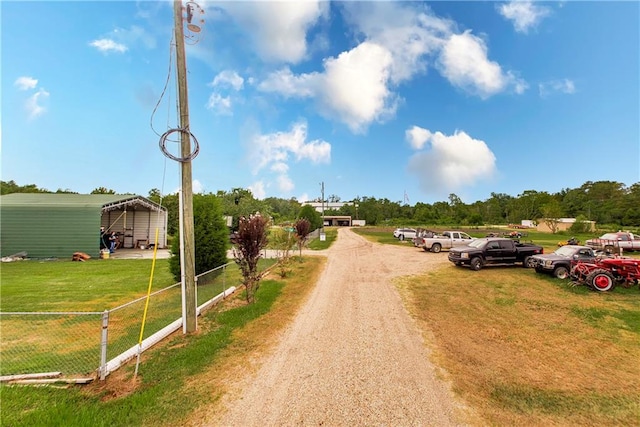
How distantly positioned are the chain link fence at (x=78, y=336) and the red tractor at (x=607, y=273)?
1350 centimetres

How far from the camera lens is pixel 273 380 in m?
4.72

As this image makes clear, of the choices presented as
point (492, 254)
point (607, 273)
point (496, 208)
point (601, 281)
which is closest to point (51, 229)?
point (492, 254)

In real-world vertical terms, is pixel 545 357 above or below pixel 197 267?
below

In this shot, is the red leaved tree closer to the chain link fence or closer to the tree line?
the chain link fence

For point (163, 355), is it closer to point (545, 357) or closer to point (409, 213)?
point (545, 357)

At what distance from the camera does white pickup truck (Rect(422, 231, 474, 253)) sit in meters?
23.5

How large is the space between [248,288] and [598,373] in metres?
8.22

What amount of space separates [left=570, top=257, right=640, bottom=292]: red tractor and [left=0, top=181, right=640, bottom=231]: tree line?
36267 millimetres

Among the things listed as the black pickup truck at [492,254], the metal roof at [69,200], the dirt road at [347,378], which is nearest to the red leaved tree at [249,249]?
the dirt road at [347,378]

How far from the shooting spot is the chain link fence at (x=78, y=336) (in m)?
4.82

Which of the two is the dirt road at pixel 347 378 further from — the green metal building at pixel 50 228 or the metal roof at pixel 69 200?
the metal roof at pixel 69 200

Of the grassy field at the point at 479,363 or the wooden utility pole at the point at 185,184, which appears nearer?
the grassy field at the point at 479,363

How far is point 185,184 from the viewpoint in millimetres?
6801

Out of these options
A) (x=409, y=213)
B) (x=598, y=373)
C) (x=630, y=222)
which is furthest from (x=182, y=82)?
(x=409, y=213)
